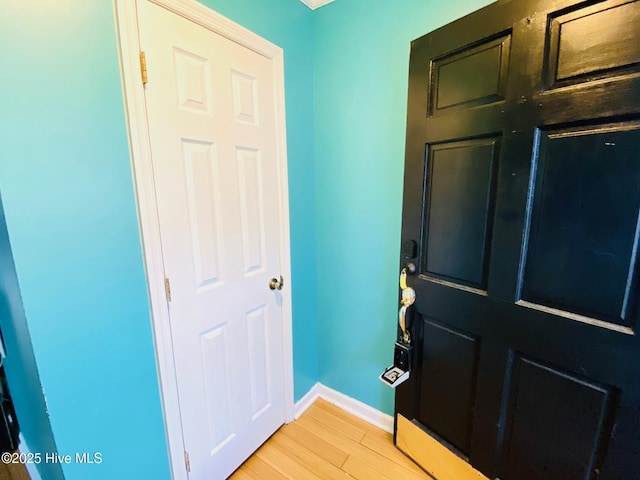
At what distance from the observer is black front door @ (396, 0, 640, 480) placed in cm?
74

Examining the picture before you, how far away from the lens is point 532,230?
2.89 ft

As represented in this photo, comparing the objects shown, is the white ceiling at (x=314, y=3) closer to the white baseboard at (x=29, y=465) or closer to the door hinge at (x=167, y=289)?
the door hinge at (x=167, y=289)

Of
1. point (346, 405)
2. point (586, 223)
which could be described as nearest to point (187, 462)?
point (346, 405)

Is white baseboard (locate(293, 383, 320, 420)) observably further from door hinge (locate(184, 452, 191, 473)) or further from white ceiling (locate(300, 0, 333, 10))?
white ceiling (locate(300, 0, 333, 10))

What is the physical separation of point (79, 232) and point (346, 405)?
1716mm

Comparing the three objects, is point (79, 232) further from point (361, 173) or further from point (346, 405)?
point (346, 405)

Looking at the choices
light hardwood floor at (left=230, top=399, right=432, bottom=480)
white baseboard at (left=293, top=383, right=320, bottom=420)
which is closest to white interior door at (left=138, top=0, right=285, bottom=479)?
light hardwood floor at (left=230, top=399, right=432, bottom=480)

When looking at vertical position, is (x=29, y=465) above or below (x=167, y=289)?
below

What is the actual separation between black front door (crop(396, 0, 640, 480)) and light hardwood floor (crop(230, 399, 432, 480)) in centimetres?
38

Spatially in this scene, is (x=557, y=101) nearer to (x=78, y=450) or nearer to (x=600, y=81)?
(x=600, y=81)

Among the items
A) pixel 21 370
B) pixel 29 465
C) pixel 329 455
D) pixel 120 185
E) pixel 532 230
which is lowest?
pixel 329 455

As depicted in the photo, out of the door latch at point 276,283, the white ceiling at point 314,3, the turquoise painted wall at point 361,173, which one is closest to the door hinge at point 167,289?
the door latch at point 276,283

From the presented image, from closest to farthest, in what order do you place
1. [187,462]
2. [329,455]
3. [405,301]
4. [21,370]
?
[21,370], [187,462], [405,301], [329,455]

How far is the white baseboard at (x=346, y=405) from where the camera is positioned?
64.5 inches
